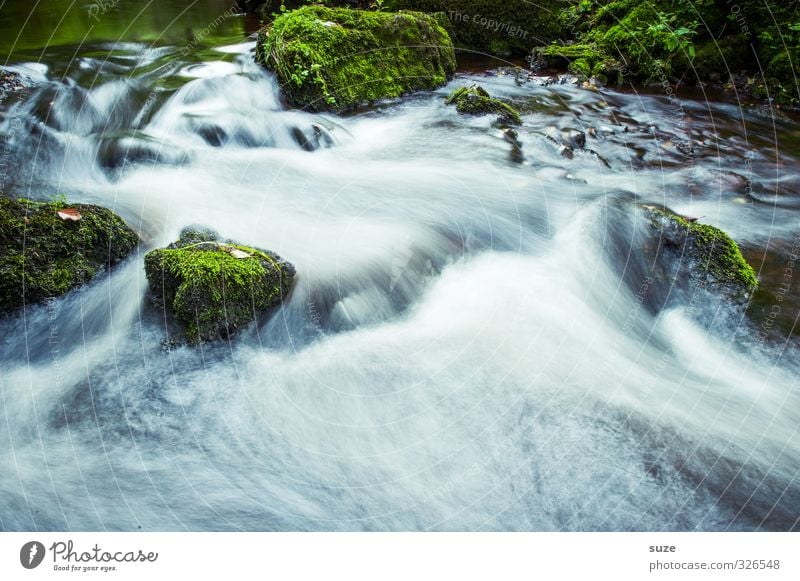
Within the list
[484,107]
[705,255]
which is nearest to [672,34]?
[484,107]

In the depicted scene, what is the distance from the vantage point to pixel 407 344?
3.56 metres

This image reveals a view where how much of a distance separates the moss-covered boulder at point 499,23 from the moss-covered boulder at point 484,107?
2524mm

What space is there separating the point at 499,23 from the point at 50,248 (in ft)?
24.1

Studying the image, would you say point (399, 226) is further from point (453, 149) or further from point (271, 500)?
point (271, 500)

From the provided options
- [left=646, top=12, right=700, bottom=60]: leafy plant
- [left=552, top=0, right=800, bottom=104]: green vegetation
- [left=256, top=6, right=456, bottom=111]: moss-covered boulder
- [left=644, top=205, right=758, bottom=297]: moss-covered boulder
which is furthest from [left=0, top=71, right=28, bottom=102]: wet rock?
[left=646, top=12, right=700, bottom=60]: leafy plant

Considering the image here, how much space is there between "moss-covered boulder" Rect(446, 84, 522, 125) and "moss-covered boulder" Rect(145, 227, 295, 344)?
375 cm

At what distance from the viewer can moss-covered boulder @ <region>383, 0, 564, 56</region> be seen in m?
8.30

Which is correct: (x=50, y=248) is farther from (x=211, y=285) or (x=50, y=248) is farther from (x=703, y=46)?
(x=703, y=46)

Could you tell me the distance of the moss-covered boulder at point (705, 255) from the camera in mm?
4035

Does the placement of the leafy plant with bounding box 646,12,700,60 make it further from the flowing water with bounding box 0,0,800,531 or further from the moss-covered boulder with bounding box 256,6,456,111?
the moss-covered boulder with bounding box 256,6,456,111
